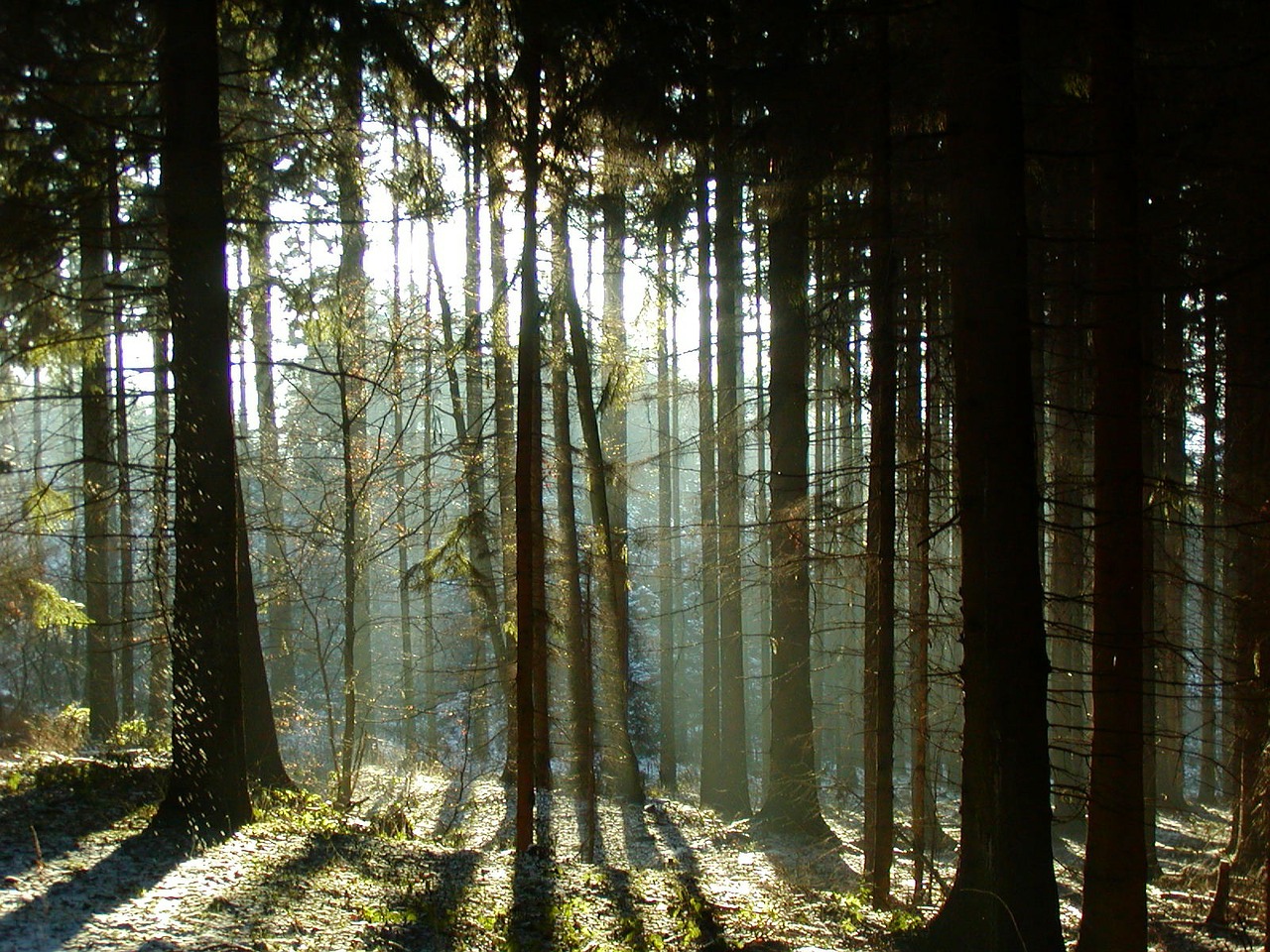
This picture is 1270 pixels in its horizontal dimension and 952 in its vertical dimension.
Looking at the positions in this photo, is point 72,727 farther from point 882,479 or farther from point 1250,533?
point 1250,533

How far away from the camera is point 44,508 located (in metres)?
8.84

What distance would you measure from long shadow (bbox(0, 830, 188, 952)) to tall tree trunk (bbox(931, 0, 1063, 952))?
18.9 ft

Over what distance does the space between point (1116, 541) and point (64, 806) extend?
29.9 feet

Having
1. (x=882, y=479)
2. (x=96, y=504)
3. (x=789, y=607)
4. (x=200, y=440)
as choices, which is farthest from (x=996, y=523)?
(x=96, y=504)

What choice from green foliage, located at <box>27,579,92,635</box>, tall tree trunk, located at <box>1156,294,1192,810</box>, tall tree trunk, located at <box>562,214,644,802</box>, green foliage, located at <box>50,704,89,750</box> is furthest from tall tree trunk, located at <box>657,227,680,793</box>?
green foliage, located at <box>50,704,89,750</box>

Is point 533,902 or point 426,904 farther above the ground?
point 426,904

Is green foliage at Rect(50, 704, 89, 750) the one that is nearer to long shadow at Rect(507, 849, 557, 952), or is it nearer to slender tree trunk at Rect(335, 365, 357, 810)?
slender tree trunk at Rect(335, 365, 357, 810)

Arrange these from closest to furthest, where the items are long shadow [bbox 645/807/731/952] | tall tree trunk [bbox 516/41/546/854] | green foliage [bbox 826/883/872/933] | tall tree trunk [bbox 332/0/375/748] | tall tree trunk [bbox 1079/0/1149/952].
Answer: long shadow [bbox 645/807/731/952] < tall tree trunk [bbox 1079/0/1149/952] < green foliage [bbox 826/883/872/933] < tall tree trunk [bbox 332/0/375/748] < tall tree trunk [bbox 516/41/546/854]

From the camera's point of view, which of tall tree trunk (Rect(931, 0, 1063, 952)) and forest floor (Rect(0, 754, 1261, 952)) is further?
tall tree trunk (Rect(931, 0, 1063, 952))

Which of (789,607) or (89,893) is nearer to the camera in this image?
(89,893)

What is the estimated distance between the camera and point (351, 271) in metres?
13.6

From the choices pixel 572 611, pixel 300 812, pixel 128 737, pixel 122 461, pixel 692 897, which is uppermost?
pixel 122 461

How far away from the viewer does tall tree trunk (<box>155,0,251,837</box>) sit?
24.8 ft

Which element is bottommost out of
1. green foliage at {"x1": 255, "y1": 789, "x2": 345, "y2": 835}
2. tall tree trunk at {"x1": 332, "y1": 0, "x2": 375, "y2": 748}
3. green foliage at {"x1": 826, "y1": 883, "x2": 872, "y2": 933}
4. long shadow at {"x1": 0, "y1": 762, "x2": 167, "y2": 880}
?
green foliage at {"x1": 826, "y1": 883, "x2": 872, "y2": 933}
